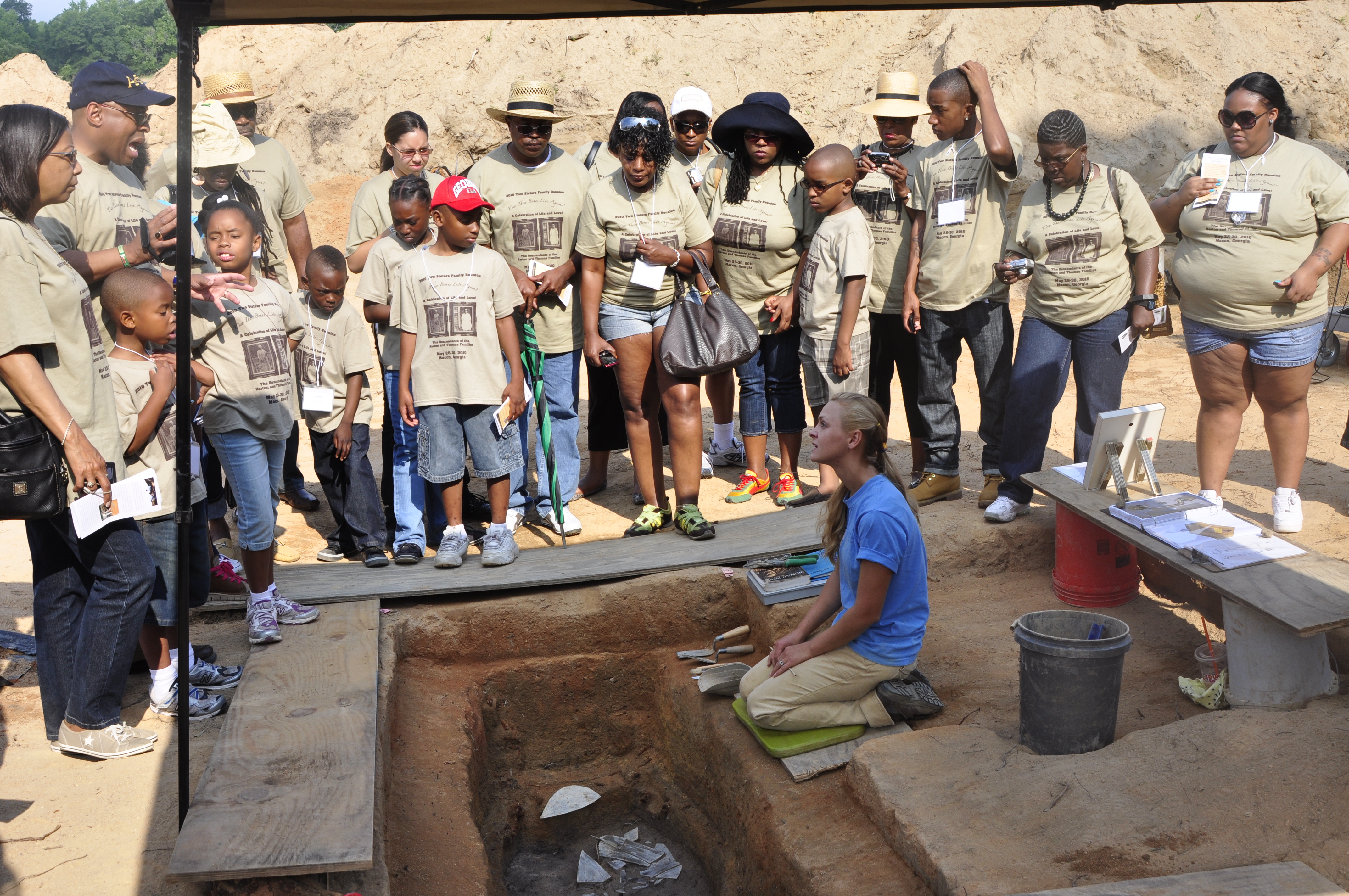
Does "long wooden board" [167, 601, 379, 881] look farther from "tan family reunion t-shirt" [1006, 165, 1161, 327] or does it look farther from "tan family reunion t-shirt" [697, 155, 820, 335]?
"tan family reunion t-shirt" [1006, 165, 1161, 327]

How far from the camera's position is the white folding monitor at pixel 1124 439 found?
466 centimetres

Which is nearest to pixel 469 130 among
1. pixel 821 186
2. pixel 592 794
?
pixel 821 186

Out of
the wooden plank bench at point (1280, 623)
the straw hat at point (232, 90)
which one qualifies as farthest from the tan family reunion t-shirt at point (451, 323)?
the wooden plank bench at point (1280, 623)

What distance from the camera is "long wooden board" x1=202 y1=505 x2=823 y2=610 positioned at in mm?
4914

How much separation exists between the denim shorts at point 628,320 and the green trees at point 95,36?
58381 millimetres

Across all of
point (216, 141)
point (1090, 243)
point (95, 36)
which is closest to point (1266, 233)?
point (1090, 243)

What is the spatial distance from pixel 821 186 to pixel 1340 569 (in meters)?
2.76

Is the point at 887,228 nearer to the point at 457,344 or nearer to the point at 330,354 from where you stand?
the point at 457,344

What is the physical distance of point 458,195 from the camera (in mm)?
4754

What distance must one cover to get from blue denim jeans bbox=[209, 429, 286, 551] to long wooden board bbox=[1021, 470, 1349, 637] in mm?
3478

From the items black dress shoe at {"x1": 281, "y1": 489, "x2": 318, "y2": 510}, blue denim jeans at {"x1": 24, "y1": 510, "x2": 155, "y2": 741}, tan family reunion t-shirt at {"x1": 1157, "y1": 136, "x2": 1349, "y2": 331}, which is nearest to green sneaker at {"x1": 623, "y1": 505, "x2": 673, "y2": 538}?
black dress shoe at {"x1": 281, "y1": 489, "x2": 318, "y2": 510}

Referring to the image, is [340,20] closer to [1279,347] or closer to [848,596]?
[848,596]

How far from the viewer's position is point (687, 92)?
19.4 feet

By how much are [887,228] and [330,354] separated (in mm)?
2930
